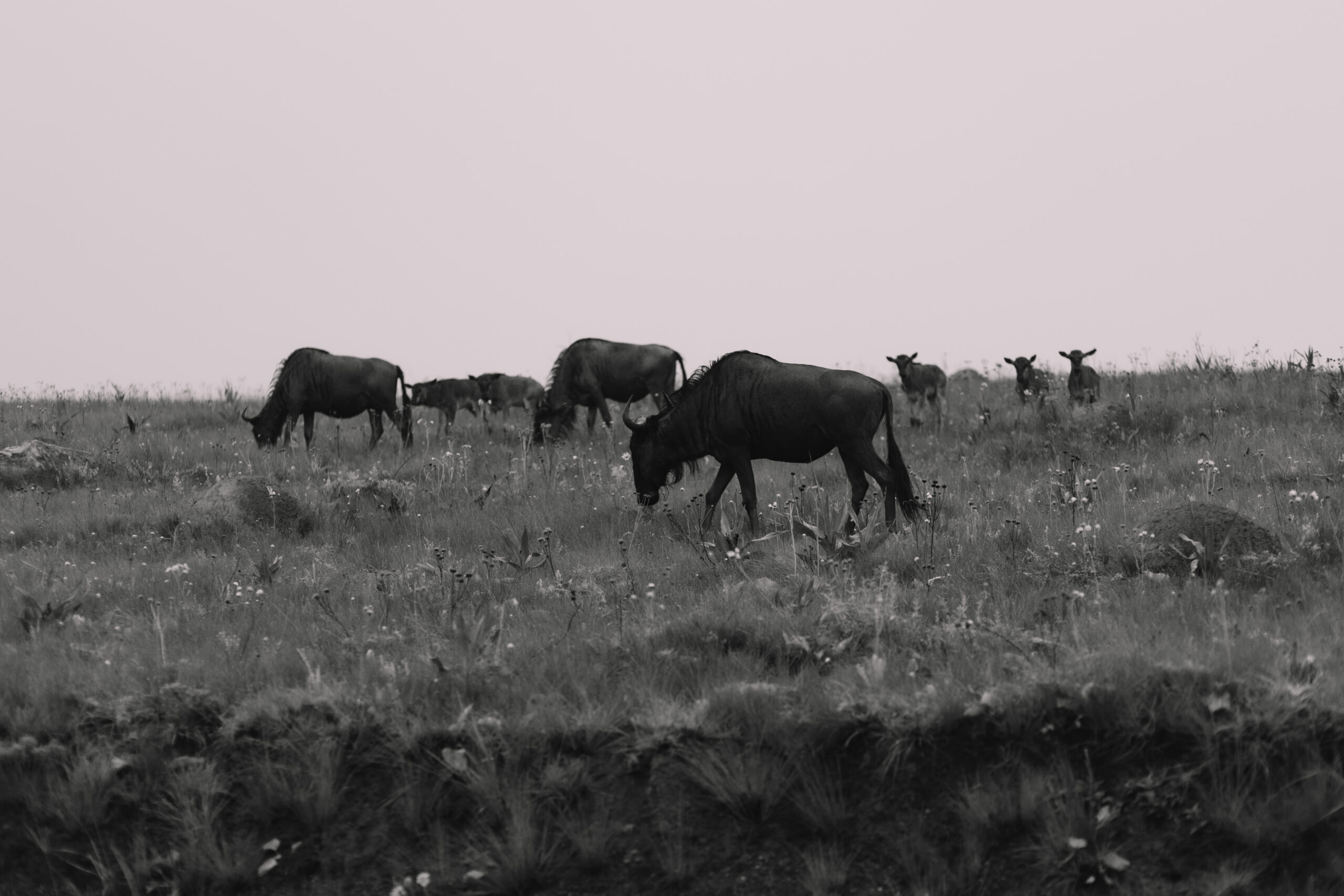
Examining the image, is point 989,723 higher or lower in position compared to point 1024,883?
higher

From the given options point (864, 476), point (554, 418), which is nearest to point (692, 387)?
point (864, 476)

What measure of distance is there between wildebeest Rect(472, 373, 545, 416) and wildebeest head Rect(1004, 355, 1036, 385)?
826 centimetres

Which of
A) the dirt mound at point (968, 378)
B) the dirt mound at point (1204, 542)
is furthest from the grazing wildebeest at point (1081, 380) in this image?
the dirt mound at point (1204, 542)

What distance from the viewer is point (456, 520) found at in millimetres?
11094

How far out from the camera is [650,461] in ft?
37.8

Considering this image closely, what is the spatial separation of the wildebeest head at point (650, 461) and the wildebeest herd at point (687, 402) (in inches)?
0.5

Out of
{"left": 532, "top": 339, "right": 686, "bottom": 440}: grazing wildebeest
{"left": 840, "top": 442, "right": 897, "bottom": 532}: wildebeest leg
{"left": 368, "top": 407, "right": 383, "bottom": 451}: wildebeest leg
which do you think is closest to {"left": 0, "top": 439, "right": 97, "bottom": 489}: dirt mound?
{"left": 368, "top": 407, "right": 383, "bottom": 451}: wildebeest leg

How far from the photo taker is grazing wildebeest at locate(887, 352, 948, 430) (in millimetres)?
17953

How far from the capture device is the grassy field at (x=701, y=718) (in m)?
5.04

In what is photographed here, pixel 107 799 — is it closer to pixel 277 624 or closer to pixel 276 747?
pixel 276 747

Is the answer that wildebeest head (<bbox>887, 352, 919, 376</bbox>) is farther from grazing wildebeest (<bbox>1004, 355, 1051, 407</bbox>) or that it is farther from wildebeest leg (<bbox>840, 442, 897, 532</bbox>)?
wildebeest leg (<bbox>840, 442, 897, 532</bbox>)

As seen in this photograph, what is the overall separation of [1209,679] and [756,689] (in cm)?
210

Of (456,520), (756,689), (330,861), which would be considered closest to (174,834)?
(330,861)

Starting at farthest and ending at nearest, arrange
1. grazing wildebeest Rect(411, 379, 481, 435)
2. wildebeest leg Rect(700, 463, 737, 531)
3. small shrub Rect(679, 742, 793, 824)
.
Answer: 1. grazing wildebeest Rect(411, 379, 481, 435)
2. wildebeest leg Rect(700, 463, 737, 531)
3. small shrub Rect(679, 742, 793, 824)
